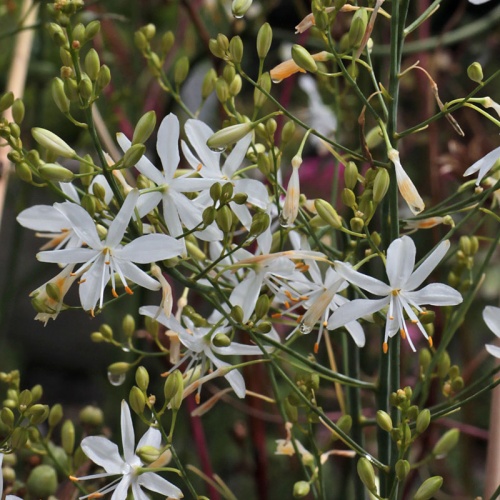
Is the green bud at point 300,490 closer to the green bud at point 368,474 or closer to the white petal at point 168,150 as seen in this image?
the green bud at point 368,474

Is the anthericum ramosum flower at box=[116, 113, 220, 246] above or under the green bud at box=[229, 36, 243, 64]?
under

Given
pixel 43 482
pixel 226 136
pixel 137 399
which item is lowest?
pixel 43 482

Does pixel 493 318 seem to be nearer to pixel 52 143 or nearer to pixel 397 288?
pixel 397 288

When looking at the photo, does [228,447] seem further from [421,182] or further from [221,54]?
[221,54]

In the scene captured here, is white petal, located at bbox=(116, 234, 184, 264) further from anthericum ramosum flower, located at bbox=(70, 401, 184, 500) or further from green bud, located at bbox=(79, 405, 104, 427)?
green bud, located at bbox=(79, 405, 104, 427)

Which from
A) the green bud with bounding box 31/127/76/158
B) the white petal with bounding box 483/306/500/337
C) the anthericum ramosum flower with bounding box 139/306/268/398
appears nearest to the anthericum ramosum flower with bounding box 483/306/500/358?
the white petal with bounding box 483/306/500/337

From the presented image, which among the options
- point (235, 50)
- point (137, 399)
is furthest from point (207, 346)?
point (235, 50)

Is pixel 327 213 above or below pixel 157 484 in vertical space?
above
